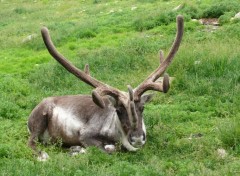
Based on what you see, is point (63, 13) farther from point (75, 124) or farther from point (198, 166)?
point (198, 166)

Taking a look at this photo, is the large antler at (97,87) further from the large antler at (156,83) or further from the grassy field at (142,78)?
the grassy field at (142,78)

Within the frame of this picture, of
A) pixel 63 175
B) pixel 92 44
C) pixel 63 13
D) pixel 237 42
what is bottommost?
pixel 63 13

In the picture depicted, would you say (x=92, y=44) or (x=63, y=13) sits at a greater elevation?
(x=92, y=44)

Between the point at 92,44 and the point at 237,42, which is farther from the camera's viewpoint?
the point at 92,44

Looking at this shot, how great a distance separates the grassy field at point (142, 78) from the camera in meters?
6.80

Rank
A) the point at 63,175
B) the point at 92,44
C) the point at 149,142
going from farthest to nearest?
the point at 92,44 < the point at 149,142 < the point at 63,175

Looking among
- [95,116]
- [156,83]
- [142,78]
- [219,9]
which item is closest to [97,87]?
[95,116]

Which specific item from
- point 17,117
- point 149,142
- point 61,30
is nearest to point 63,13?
point 61,30

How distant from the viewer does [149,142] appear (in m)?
7.88

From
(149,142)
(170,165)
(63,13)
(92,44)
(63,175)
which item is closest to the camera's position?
(63,175)

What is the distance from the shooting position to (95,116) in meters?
8.14

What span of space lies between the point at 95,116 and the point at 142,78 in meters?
3.29

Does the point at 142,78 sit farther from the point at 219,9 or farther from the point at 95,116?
the point at 219,9

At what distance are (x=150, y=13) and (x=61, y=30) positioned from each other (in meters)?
3.05
